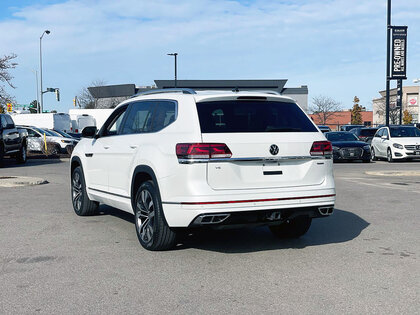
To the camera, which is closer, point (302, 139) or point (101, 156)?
point (302, 139)

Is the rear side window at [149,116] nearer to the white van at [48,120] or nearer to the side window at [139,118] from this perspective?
the side window at [139,118]

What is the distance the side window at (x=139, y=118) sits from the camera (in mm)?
6891

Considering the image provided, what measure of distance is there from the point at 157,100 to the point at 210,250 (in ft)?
6.29

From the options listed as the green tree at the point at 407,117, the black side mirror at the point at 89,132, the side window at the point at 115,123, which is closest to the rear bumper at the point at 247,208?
the side window at the point at 115,123

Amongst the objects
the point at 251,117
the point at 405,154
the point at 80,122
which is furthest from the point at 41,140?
the point at 251,117

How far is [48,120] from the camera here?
115 ft

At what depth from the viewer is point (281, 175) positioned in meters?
6.06

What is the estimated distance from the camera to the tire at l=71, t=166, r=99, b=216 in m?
8.89

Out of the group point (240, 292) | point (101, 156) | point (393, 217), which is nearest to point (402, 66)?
point (393, 217)

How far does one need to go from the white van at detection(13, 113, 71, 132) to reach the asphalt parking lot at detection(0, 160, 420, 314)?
2680cm

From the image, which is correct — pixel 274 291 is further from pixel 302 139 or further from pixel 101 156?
pixel 101 156

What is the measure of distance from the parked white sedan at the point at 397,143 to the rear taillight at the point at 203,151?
65.9ft

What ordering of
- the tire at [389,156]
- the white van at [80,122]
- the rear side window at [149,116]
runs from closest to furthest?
the rear side window at [149,116]
the tire at [389,156]
the white van at [80,122]

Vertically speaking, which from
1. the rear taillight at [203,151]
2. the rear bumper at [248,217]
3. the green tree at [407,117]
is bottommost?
the rear bumper at [248,217]
